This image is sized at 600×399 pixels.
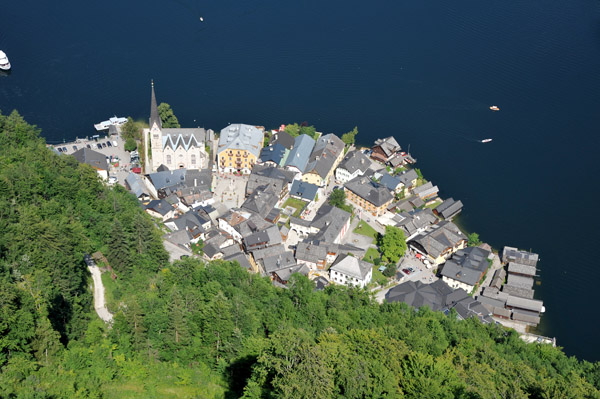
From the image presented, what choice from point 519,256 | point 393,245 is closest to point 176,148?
point 393,245

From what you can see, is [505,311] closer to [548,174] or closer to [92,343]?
[548,174]

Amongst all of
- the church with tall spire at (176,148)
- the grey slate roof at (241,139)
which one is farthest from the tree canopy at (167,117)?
the grey slate roof at (241,139)

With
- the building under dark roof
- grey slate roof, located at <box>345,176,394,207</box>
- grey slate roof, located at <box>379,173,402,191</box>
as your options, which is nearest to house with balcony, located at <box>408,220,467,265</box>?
the building under dark roof

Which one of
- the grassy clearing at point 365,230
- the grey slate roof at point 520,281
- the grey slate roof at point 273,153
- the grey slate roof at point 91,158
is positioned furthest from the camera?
the grey slate roof at point 273,153

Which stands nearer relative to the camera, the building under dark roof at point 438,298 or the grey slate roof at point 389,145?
the building under dark roof at point 438,298

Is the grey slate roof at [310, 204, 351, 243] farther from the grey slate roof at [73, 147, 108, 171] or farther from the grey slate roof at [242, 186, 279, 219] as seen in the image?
the grey slate roof at [73, 147, 108, 171]

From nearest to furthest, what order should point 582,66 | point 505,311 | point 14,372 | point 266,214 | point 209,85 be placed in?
point 14,372 < point 505,311 < point 266,214 < point 209,85 < point 582,66

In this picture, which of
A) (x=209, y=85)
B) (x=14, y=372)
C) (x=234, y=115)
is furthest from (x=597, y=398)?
(x=209, y=85)

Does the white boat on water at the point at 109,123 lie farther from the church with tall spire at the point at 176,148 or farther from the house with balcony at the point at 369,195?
the house with balcony at the point at 369,195
